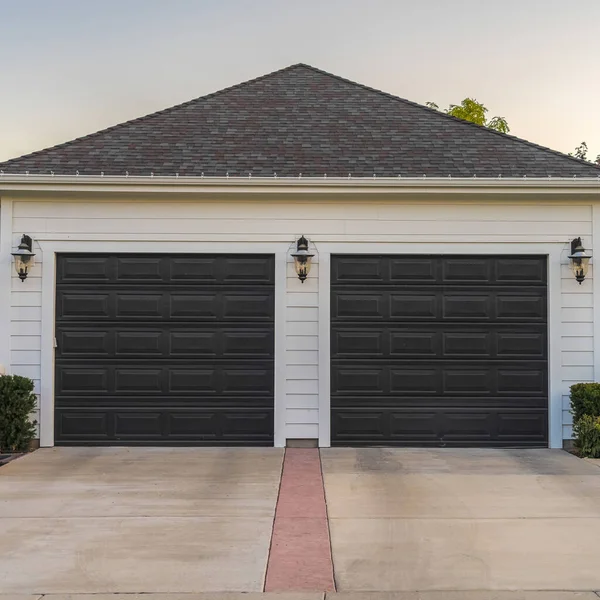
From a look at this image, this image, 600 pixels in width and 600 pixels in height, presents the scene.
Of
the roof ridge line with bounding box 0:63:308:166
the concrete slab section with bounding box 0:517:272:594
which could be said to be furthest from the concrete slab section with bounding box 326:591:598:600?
the roof ridge line with bounding box 0:63:308:166

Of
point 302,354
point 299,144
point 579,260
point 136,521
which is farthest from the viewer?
point 299,144

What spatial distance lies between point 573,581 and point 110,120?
15750mm

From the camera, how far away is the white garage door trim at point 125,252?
7410 mm

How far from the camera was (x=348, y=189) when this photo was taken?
7.32 meters

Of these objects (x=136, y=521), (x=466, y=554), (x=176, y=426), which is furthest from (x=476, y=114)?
(x=136, y=521)

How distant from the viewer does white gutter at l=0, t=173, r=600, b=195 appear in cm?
725

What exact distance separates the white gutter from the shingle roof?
0.20 meters

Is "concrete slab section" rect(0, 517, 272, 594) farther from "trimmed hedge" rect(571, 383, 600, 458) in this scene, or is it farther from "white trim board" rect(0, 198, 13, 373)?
"trimmed hedge" rect(571, 383, 600, 458)

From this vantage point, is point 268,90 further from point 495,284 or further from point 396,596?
point 396,596

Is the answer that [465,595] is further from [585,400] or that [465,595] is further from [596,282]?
[596,282]

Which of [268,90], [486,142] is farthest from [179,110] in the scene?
[486,142]

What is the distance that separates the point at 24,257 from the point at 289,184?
11.3 ft

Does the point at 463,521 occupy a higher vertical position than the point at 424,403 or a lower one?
lower

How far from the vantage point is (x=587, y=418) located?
687 centimetres
